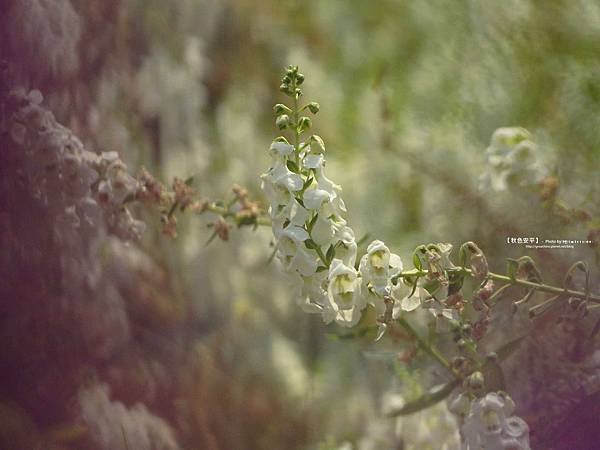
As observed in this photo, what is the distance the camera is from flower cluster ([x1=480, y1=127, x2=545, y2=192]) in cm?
88

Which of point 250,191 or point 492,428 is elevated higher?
point 250,191

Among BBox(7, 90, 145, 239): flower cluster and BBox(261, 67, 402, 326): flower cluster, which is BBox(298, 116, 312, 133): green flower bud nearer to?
BBox(261, 67, 402, 326): flower cluster

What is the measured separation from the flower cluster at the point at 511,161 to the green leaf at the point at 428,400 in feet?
0.71

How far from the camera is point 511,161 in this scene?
0.88m

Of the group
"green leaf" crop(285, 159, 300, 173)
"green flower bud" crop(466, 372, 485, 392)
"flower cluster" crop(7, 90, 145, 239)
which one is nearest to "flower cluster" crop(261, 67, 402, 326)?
"green leaf" crop(285, 159, 300, 173)

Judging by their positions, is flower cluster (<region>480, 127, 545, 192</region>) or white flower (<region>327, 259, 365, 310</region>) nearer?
white flower (<region>327, 259, 365, 310</region>)

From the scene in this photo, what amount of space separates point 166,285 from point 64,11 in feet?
1.09

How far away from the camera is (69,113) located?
0.96 metres

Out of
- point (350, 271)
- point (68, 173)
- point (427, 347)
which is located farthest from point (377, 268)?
point (68, 173)

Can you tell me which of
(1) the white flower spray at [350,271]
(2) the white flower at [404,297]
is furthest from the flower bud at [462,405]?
(2) the white flower at [404,297]

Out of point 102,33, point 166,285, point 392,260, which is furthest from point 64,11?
point 392,260

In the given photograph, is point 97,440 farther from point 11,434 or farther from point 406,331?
point 406,331

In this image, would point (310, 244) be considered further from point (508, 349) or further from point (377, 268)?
point (508, 349)

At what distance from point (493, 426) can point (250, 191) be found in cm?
37
